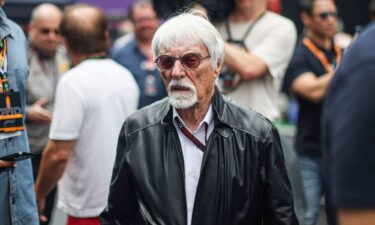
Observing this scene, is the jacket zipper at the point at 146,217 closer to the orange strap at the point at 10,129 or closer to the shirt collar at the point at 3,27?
the orange strap at the point at 10,129

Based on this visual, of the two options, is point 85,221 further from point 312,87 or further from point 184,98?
point 312,87

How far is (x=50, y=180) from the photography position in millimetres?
4520

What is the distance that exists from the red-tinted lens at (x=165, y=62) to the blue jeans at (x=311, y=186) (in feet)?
9.82

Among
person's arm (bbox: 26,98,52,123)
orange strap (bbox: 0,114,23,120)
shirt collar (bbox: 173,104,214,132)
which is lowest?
person's arm (bbox: 26,98,52,123)

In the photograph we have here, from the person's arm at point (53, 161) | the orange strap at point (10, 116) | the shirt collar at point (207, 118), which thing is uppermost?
the shirt collar at point (207, 118)

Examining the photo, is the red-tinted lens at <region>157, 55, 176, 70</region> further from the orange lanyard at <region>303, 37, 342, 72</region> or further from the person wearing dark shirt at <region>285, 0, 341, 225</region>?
the orange lanyard at <region>303, 37, 342, 72</region>

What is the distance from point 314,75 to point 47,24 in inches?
85.7

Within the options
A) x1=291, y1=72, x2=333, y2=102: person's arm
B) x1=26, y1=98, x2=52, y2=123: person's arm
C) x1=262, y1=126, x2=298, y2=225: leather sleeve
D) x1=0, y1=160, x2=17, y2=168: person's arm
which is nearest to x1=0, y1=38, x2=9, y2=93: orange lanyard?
x1=0, y1=160, x2=17, y2=168: person's arm

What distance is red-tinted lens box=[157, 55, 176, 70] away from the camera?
324cm

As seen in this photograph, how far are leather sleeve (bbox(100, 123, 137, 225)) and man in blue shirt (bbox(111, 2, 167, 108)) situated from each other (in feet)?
8.75

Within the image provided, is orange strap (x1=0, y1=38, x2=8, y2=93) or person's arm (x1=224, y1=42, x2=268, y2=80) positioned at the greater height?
orange strap (x1=0, y1=38, x2=8, y2=93)

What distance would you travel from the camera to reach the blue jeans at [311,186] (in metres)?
5.98

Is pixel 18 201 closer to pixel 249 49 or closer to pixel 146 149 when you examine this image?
pixel 146 149

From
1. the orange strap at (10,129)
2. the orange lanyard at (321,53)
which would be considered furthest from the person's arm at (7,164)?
the orange lanyard at (321,53)
